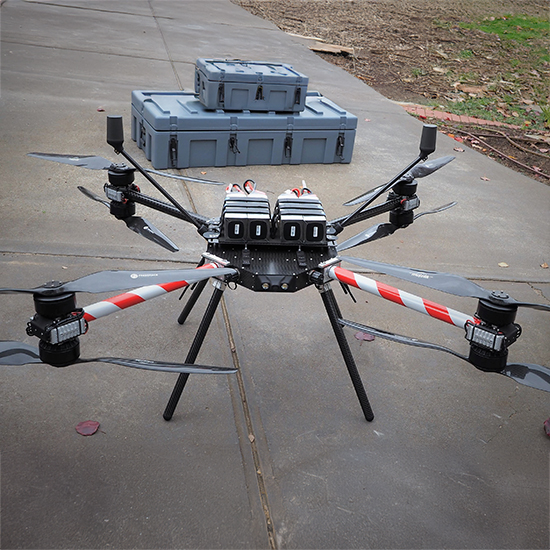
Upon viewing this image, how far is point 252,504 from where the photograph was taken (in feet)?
8.70

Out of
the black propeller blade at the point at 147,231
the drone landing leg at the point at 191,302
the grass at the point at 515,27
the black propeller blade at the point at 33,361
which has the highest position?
the grass at the point at 515,27

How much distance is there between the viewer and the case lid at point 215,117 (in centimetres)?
634

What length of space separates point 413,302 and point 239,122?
462 centimetres

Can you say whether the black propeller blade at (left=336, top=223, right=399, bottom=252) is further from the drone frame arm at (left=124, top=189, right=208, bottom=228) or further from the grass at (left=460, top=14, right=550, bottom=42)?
the grass at (left=460, top=14, right=550, bottom=42)

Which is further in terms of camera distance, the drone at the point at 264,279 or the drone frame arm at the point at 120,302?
the drone frame arm at the point at 120,302

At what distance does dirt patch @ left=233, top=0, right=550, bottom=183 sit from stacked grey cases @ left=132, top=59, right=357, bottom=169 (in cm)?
299

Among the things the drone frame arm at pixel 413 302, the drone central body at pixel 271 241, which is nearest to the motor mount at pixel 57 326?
the drone central body at pixel 271 241

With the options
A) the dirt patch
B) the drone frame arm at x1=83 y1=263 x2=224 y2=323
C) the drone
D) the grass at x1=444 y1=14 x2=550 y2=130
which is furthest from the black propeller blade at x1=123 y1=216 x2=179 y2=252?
the grass at x1=444 y1=14 x2=550 y2=130

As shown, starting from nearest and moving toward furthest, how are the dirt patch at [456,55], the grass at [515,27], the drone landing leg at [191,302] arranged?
the drone landing leg at [191,302] → the dirt patch at [456,55] → the grass at [515,27]

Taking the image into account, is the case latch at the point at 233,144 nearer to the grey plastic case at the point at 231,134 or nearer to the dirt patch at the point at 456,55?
the grey plastic case at the point at 231,134

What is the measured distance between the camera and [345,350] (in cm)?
302

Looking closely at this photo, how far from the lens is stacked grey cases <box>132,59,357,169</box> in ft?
21.0

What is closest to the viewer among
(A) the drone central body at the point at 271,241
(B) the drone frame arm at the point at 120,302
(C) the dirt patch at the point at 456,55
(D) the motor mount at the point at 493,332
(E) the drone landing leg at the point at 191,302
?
(D) the motor mount at the point at 493,332

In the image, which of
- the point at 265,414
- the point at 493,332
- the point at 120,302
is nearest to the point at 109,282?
the point at 120,302
